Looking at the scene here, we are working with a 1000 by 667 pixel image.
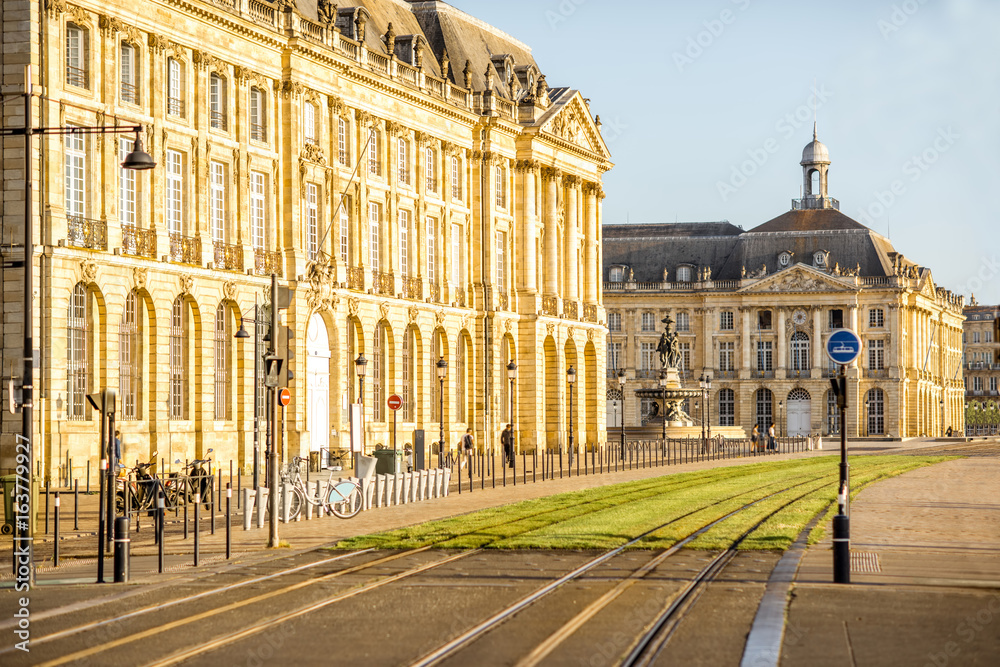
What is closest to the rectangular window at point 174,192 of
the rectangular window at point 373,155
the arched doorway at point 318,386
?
the arched doorway at point 318,386

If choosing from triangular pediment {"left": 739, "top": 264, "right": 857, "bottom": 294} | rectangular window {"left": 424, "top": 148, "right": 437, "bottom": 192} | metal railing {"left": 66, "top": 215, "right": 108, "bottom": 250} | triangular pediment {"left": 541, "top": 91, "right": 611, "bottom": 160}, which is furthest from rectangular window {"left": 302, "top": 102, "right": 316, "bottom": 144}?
triangular pediment {"left": 739, "top": 264, "right": 857, "bottom": 294}

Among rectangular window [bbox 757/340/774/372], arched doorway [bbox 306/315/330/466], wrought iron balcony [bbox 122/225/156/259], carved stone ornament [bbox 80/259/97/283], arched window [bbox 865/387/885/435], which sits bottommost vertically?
arched window [bbox 865/387/885/435]

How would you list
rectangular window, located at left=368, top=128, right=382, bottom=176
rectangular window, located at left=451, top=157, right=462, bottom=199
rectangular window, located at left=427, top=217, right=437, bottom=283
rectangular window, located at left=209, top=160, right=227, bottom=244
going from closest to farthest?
rectangular window, located at left=209, top=160, right=227, bottom=244
rectangular window, located at left=368, top=128, right=382, bottom=176
rectangular window, located at left=427, top=217, right=437, bottom=283
rectangular window, located at left=451, top=157, right=462, bottom=199

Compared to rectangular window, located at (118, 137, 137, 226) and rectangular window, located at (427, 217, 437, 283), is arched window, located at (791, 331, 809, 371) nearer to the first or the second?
rectangular window, located at (427, 217, 437, 283)

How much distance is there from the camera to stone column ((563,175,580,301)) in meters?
83.6

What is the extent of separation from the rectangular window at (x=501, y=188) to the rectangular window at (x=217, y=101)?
80.4 ft

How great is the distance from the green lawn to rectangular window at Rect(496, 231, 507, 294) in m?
28.0

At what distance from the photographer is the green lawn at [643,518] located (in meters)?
26.1

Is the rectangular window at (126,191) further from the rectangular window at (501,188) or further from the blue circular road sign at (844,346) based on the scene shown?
the blue circular road sign at (844,346)

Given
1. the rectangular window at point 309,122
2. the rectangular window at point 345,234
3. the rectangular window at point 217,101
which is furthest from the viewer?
the rectangular window at point 345,234

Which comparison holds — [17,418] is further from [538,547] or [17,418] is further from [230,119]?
[538,547]

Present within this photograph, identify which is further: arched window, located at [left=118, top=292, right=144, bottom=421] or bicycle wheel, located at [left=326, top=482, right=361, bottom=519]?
arched window, located at [left=118, top=292, right=144, bottom=421]

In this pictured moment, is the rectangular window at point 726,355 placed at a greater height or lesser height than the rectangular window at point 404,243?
lesser

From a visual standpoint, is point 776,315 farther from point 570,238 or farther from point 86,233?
point 86,233
